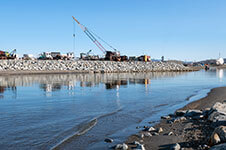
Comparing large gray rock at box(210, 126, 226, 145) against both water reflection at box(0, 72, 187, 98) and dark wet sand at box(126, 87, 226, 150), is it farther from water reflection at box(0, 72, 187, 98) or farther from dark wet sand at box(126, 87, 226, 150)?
water reflection at box(0, 72, 187, 98)

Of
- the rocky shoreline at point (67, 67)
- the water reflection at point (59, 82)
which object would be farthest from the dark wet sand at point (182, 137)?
the rocky shoreline at point (67, 67)

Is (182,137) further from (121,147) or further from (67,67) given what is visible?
(67,67)

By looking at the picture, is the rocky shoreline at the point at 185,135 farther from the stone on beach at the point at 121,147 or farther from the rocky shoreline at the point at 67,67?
the rocky shoreline at the point at 67,67

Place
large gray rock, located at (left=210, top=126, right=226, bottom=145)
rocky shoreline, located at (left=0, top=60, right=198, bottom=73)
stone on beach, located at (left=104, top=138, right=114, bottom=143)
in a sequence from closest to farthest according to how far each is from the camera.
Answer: large gray rock, located at (left=210, top=126, right=226, bottom=145) < stone on beach, located at (left=104, top=138, right=114, bottom=143) < rocky shoreline, located at (left=0, top=60, right=198, bottom=73)

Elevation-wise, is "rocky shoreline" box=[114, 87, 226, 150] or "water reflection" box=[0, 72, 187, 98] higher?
"water reflection" box=[0, 72, 187, 98]

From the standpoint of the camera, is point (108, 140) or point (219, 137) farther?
point (108, 140)

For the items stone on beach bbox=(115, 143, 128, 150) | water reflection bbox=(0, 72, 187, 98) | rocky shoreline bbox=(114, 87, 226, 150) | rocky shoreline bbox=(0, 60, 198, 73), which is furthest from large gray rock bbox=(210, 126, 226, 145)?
rocky shoreline bbox=(0, 60, 198, 73)

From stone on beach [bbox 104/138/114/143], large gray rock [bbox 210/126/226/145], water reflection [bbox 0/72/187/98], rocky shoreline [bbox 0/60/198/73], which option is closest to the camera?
large gray rock [bbox 210/126/226/145]

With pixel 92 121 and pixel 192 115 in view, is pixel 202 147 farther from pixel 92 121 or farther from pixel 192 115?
pixel 92 121

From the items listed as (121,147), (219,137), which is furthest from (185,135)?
(121,147)

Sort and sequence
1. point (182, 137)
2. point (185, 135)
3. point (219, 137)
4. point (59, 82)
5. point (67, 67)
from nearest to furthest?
point (219, 137), point (182, 137), point (185, 135), point (59, 82), point (67, 67)

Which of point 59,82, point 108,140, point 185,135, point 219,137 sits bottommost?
point 108,140

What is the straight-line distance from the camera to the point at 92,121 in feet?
35.9

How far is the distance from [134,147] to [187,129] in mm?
2831
